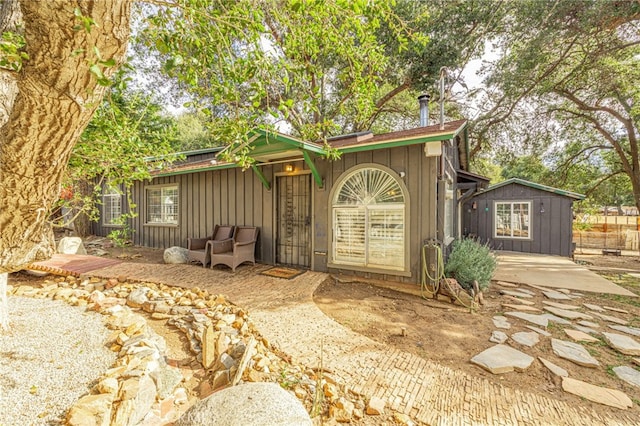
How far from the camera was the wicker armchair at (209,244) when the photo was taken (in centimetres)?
577

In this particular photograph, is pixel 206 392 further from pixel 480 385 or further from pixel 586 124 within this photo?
pixel 586 124

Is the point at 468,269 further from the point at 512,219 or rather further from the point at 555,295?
the point at 512,219

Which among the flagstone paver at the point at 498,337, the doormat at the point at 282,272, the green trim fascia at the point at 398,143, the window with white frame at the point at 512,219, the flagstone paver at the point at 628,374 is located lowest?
the flagstone paver at the point at 628,374

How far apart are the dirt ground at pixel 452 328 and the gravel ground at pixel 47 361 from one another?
249 cm

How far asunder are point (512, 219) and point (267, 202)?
909 centimetres

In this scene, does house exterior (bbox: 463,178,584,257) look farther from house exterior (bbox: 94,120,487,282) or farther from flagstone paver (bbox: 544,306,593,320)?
flagstone paver (bbox: 544,306,593,320)

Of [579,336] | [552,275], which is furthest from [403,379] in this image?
[552,275]

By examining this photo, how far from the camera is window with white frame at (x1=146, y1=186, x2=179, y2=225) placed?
7867 millimetres

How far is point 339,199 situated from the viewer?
17.2 feet

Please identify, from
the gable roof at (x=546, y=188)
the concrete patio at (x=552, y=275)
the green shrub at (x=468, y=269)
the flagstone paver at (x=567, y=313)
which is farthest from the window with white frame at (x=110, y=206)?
the gable roof at (x=546, y=188)

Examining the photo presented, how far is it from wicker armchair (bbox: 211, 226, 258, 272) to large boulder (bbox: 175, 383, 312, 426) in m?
3.99

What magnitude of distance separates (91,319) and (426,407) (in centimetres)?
366

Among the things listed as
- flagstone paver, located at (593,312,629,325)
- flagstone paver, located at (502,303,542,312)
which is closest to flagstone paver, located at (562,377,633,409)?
flagstone paver, located at (502,303,542,312)

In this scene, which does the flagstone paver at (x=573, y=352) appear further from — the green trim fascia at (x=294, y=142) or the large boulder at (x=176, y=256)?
the large boulder at (x=176, y=256)
